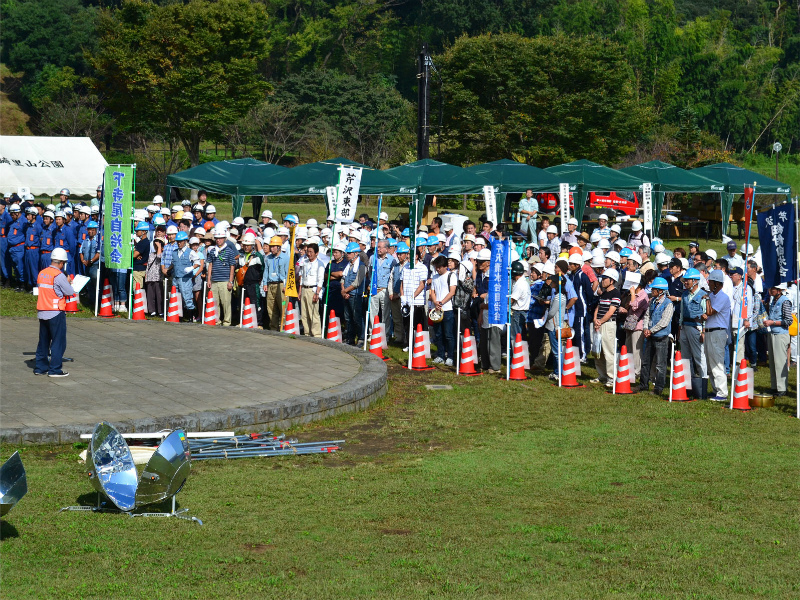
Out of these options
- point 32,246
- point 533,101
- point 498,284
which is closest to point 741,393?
point 498,284

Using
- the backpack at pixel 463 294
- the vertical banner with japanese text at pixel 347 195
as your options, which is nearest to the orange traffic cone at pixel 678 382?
the backpack at pixel 463 294

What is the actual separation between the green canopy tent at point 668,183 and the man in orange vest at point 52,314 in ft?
68.4

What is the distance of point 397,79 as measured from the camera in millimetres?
82188

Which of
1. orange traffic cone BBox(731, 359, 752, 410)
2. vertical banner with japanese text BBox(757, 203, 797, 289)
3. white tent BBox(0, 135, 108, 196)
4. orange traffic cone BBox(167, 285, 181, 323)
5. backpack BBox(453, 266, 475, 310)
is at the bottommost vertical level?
orange traffic cone BBox(731, 359, 752, 410)

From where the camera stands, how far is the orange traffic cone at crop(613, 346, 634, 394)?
14.6m

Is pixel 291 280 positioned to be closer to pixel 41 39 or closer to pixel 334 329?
pixel 334 329

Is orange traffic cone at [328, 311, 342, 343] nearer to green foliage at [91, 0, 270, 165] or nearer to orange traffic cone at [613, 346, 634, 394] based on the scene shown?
orange traffic cone at [613, 346, 634, 394]

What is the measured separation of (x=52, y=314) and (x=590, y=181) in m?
19.4

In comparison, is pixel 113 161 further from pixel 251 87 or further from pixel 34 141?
pixel 34 141

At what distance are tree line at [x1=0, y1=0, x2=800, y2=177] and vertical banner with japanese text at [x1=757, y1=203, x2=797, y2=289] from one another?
3141cm

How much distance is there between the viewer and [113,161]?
60844 mm

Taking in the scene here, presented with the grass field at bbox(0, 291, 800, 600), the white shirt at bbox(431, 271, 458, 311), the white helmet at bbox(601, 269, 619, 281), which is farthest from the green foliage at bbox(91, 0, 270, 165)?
the grass field at bbox(0, 291, 800, 600)

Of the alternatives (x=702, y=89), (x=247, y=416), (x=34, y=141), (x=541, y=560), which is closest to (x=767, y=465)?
(x=541, y=560)

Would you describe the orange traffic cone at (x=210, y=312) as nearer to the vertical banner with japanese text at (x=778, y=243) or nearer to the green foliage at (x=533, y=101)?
the vertical banner with japanese text at (x=778, y=243)
